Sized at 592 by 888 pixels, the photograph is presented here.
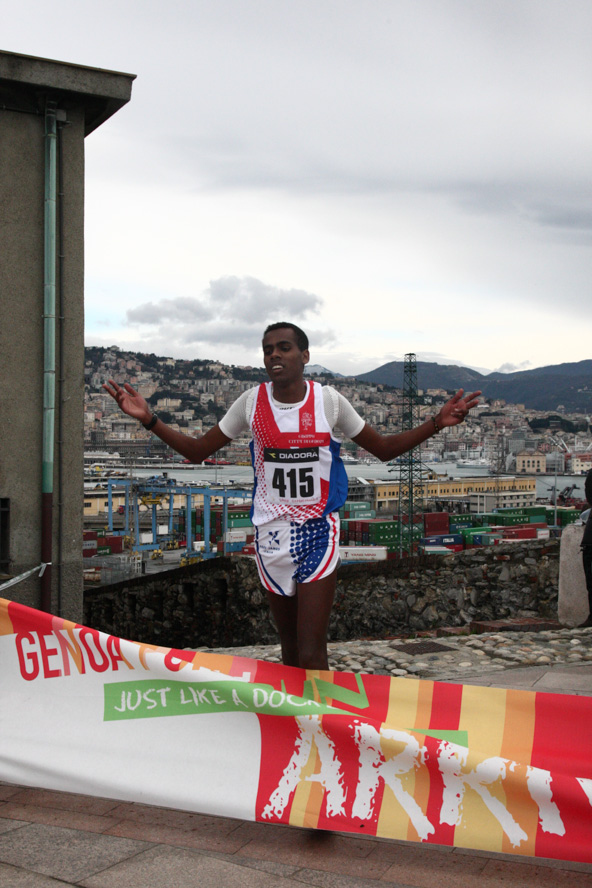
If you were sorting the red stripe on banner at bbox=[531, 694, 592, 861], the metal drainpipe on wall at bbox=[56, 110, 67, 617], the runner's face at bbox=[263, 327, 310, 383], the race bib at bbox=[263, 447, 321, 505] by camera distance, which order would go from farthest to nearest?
1. the metal drainpipe on wall at bbox=[56, 110, 67, 617]
2. the runner's face at bbox=[263, 327, 310, 383]
3. the race bib at bbox=[263, 447, 321, 505]
4. the red stripe on banner at bbox=[531, 694, 592, 861]

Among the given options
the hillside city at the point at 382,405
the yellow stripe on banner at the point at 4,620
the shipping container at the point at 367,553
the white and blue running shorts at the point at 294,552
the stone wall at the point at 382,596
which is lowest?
the shipping container at the point at 367,553

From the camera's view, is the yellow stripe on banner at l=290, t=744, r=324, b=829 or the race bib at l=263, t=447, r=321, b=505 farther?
the race bib at l=263, t=447, r=321, b=505

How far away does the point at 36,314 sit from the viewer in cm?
796

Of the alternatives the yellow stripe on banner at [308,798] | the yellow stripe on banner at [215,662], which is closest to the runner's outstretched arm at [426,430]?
the yellow stripe on banner at [215,662]

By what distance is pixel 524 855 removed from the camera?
228 cm

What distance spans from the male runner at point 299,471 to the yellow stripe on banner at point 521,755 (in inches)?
26.6

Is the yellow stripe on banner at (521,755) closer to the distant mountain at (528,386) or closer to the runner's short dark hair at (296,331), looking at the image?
the runner's short dark hair at (296,331)

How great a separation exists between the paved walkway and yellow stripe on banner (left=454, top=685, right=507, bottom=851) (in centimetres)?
5

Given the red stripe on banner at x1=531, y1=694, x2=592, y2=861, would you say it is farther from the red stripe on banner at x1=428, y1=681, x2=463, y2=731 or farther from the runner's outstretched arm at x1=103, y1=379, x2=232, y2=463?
the runner's outstretched arm at x1=103, y1=379, x2=232, y2=463

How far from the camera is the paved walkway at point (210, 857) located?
2092 millimetres

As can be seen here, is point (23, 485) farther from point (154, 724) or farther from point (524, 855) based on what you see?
point (524, 855)

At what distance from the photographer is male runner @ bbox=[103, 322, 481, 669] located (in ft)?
9.90

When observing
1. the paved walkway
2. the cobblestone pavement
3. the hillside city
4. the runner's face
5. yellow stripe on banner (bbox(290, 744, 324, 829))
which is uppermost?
the hillside city

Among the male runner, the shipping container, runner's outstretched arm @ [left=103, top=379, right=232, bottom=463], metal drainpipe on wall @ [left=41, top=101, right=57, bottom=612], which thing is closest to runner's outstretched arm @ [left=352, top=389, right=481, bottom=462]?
the male runner
